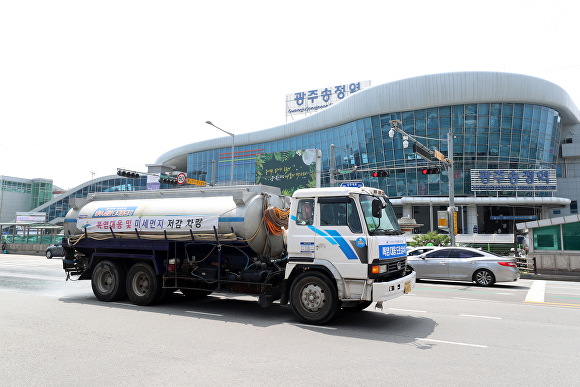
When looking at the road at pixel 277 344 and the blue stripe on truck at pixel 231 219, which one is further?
the blue stripe on truck at pixel 231 219

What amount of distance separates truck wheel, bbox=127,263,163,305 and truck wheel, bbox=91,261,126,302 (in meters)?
0.29

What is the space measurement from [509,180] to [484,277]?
111ft

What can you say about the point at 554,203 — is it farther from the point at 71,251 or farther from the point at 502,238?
the point at 71,251

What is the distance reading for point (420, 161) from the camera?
46531 millimetres

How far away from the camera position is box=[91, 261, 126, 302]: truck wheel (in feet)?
33.3

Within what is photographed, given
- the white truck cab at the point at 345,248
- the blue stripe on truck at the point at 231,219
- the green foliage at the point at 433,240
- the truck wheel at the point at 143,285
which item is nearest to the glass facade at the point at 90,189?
the green foliage at the point at 433,240

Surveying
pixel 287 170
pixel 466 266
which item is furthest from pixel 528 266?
pixel 287 170

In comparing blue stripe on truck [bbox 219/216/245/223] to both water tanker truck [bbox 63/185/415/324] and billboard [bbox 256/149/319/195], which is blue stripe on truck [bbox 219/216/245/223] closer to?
water tanker truck [bbox 63/185/415/324]

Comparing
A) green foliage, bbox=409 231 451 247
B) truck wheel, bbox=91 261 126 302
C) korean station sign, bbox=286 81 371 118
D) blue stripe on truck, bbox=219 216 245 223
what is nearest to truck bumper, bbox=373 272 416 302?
blue stripe on truck, bbox=219 216 245 223

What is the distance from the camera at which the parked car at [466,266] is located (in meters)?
14.7

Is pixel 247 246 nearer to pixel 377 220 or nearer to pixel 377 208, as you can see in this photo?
pixel 377 220

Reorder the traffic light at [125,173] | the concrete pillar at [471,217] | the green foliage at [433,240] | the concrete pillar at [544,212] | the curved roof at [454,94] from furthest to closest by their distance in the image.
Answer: the concrete pillar at [544,212] → the concrete pillar at [471,217] → the curved roof at [454,94] → the traffic light at [125,173] → the green foliage at [433,240]

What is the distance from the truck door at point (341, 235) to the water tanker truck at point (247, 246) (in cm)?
2

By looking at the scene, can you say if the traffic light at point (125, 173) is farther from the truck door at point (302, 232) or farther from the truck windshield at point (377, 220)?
the truck windshield at point (377, 220)
